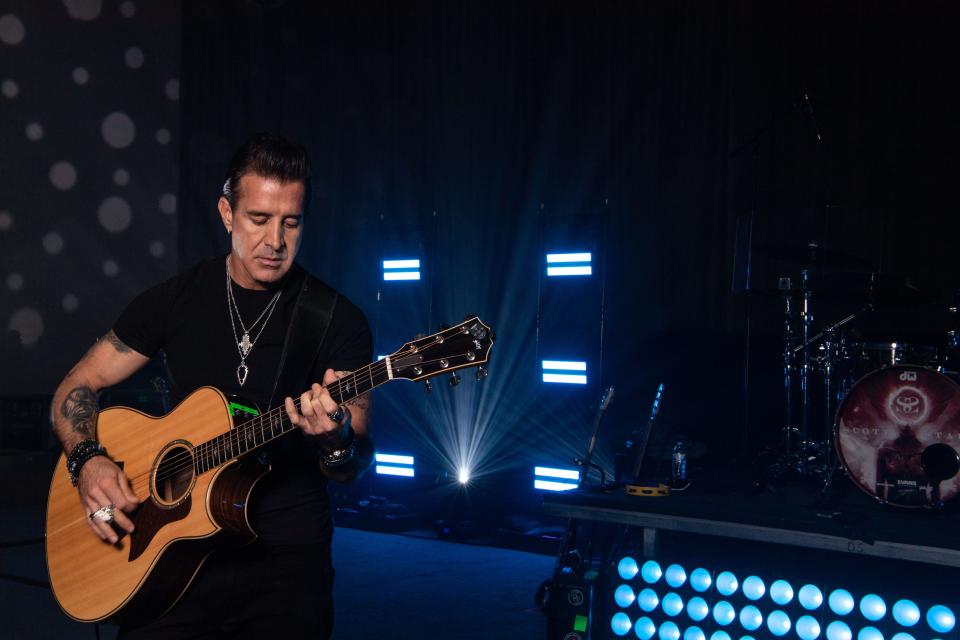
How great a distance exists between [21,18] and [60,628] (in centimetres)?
550

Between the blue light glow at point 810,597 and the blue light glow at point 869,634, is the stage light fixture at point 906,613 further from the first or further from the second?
the blue light glow at point 810,597

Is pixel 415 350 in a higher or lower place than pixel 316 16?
lower

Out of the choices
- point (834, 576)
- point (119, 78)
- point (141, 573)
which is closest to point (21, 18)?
point (119, 78)

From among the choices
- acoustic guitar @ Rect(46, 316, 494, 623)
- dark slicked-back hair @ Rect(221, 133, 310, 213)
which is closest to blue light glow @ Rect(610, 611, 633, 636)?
acoustic guitar @ Rect(46, 316, 494, 623)

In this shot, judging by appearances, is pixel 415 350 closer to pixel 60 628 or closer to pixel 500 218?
pixel 60 628

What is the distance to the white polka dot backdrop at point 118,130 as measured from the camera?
768 centimetres

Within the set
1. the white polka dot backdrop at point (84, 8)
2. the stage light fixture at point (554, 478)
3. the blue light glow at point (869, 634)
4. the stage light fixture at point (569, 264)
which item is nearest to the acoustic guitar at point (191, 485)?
the blue light glow at point (869, 634)

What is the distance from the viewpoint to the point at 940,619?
2.70m

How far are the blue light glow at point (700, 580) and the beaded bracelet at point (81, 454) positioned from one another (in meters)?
2.10

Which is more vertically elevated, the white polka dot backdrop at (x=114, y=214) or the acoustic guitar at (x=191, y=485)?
the white polka dot backdrop at (x=114, y=214)

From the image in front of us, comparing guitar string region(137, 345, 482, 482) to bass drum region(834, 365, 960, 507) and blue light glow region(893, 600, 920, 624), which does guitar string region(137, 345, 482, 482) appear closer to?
blue light glow region(893, 600, 920, 624)

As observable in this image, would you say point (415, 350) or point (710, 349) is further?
point (710, 349)

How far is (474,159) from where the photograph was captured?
6969mm

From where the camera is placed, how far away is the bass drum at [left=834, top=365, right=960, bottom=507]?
355 centimetres
